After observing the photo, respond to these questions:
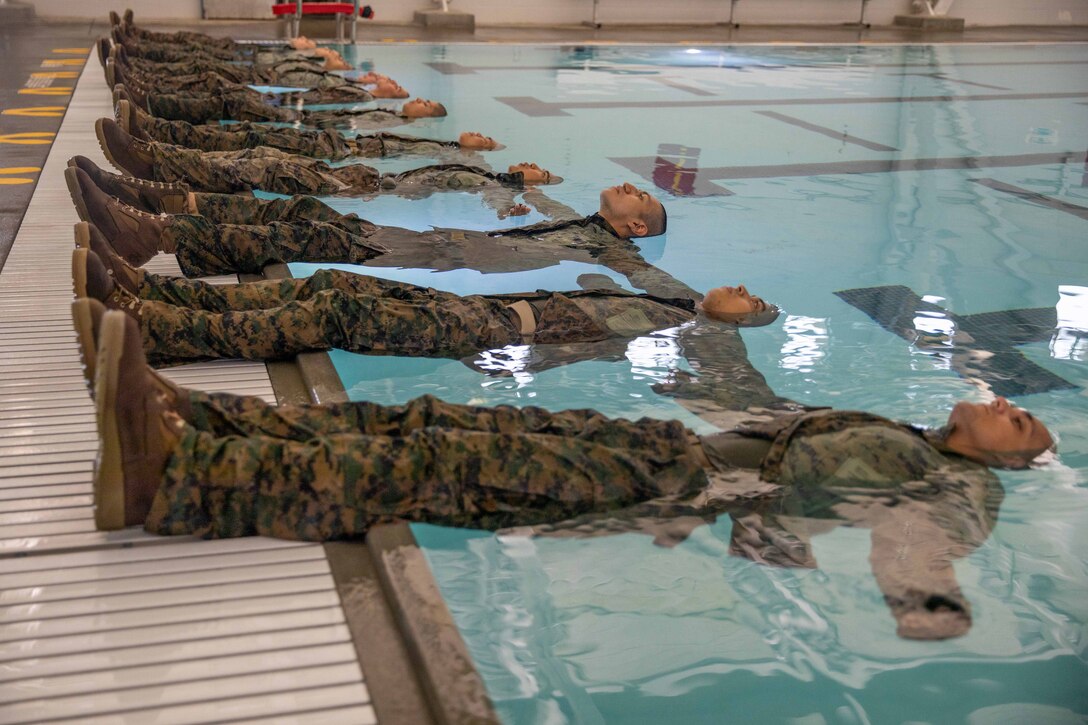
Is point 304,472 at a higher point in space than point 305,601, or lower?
higher

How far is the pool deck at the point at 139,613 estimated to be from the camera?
1.73 m

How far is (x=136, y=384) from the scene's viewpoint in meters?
2.02

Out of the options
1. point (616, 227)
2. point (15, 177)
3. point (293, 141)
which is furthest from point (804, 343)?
point (15, 177)

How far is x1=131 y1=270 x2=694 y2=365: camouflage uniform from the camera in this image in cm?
300

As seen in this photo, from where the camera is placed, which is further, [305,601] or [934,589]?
[934,589]

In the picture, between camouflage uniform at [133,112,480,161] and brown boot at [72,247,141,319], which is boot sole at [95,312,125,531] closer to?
brown boot at [72,247,141,319]

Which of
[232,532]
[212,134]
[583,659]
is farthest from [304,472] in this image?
[212,134]

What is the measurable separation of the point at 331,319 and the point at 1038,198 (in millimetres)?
4983

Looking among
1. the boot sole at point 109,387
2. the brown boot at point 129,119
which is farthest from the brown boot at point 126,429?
the brown boot at point 129,119

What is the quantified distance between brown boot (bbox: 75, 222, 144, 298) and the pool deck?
1.18ft

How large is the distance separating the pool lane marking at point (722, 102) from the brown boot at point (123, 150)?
4.27 meters

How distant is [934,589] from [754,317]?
1.84 m

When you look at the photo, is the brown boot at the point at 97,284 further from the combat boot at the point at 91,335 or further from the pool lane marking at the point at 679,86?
the pool lane marking at the point at 679,86

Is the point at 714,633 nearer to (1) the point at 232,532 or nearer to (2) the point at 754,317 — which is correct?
(1) the point at 232,532
